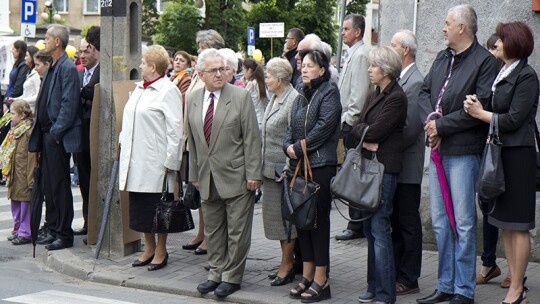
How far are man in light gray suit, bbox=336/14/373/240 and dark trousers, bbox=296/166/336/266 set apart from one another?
1262 mm

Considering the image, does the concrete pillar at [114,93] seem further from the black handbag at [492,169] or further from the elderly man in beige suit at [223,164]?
the black handbag at [492,169]

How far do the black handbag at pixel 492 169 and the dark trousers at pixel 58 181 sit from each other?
4.83 m

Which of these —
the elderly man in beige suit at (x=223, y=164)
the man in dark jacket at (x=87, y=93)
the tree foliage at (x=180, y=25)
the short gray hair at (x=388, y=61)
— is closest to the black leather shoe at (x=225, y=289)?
the elderly man in beige suit at (x=223, y=164)

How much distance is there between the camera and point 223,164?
24.9 feet

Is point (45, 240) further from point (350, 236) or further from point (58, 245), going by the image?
point (350, 236)

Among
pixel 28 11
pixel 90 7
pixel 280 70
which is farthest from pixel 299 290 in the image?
pixel 90 7

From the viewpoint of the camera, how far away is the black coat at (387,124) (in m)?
6.91

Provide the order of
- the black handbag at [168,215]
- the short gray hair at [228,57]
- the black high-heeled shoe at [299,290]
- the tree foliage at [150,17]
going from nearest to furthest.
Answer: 1. the black high-heeled shoe at [299,290]
2. the short gray hair at [228,57]
3. the black handbag at [168,215]
4. the tree foliage at [150,17]

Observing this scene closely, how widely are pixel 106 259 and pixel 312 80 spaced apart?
120 inches

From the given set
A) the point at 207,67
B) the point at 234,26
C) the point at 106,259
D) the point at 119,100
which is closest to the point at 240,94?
the point at 207,67

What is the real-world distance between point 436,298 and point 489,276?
3.22ft

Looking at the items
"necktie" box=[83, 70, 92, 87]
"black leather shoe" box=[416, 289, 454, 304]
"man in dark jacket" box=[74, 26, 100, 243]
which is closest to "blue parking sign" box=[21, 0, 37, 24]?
"man in dark jacket" box=[74, 26, 100, 243]

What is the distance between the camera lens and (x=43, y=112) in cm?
970

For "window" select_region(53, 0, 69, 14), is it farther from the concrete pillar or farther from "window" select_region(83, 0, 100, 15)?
the concrete pillar
